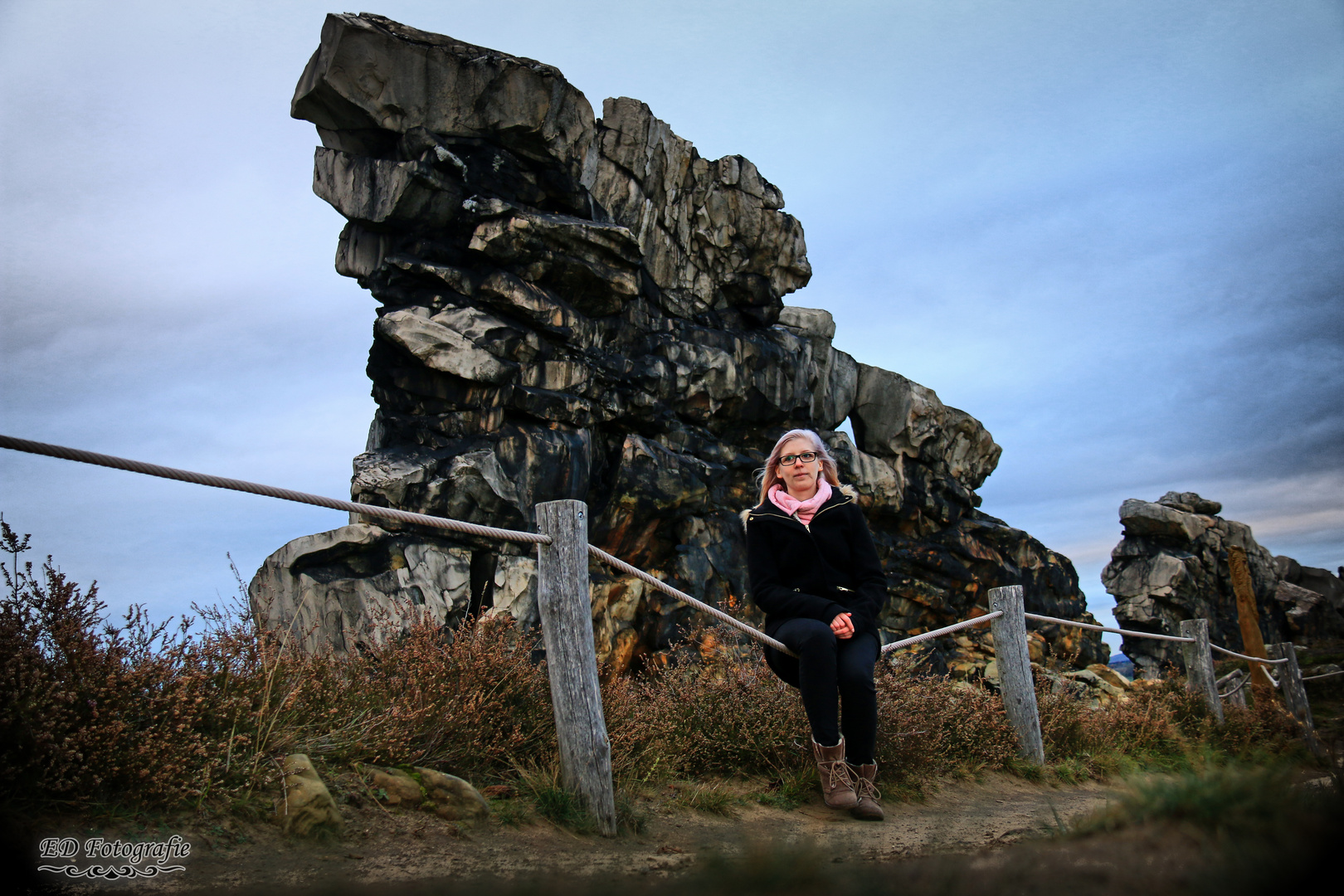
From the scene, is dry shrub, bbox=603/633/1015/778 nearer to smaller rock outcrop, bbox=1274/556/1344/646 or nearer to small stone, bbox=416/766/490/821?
small stone, bbox=416/766/490/821

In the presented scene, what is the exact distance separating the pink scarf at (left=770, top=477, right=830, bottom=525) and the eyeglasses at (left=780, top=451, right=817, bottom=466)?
0.46 ft

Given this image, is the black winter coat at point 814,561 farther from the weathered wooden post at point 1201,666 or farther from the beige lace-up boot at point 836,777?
the weathered wooden post at point 1201,666

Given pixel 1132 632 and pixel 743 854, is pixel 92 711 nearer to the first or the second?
pixel 743 854

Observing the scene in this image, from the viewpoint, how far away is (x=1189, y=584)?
107 ft

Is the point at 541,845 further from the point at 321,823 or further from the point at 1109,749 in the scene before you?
the point at 1109,749

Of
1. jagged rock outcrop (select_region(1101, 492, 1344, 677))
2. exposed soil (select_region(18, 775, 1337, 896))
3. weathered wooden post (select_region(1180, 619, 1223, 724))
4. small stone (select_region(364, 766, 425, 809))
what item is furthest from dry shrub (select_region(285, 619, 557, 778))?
jagged rock outcrop (select_region(1101, 492, 1344, 677))

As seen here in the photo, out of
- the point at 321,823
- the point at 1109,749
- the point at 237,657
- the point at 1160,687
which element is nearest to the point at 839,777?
the point at 321,823

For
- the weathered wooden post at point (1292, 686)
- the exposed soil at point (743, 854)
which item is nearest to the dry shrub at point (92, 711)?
the exposed soil at point (743, 854)

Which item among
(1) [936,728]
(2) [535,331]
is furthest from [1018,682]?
(2) [535,331]

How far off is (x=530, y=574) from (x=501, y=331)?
21.2 ft

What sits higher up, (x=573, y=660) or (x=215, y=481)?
(x=215, y=481)

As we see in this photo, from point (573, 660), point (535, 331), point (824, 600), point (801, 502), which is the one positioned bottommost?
point (573, 660)

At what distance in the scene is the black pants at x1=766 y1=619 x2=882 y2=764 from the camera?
3.51 metres

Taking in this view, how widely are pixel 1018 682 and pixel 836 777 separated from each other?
263 centimetres
